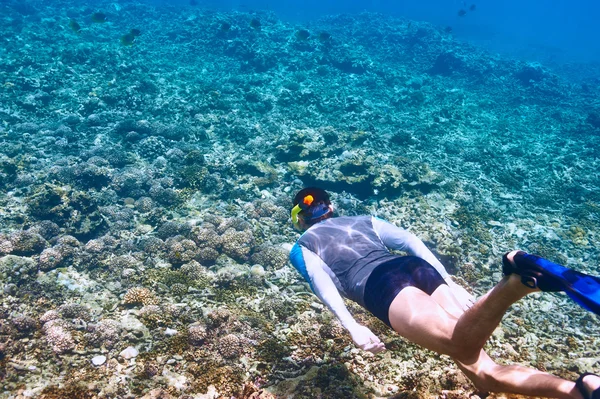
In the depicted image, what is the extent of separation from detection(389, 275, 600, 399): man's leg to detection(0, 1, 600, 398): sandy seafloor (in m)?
1.17

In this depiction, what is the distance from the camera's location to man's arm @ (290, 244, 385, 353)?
3.00 m

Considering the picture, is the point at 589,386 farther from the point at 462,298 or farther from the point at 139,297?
the point at 139,297

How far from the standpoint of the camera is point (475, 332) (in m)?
2.53

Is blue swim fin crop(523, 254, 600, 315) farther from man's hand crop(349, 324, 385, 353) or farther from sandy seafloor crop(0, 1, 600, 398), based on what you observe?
sandy seafloor crop(0, 1, 600, 398)

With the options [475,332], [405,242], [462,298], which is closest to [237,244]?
[405,242]

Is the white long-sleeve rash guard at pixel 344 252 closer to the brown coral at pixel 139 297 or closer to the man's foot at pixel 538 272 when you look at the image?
the man's foot at pixel 538 272

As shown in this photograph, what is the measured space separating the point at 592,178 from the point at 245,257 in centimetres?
1412

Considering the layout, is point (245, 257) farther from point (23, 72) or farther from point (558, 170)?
point (23, 72)

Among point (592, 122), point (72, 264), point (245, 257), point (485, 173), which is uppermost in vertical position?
point (592, 122)

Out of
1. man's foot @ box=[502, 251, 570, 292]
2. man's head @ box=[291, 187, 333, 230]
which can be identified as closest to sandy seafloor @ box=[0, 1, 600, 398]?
man's head @ box=[291, 187, 333, 230]

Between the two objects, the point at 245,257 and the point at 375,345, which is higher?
the point at 375,345

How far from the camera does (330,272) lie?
388cm

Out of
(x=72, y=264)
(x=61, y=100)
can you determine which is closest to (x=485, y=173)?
(x=72, y=264)

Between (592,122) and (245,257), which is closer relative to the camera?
(245,257)
